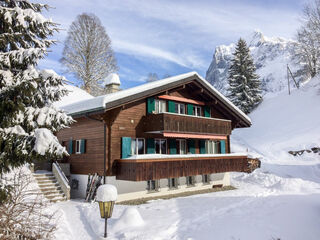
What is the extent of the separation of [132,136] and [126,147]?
38.2 inches

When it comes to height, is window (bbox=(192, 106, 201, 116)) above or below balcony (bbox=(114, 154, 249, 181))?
above

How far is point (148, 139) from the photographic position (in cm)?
1689

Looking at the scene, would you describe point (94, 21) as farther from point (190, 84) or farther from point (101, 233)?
point (101, 233)

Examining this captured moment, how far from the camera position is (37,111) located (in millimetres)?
7766

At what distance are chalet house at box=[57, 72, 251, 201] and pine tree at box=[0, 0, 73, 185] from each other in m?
5.67

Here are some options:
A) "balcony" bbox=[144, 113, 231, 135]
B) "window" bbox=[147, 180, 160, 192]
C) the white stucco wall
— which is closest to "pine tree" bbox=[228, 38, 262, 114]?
"balcony" bbox=[144, 113, 231, 135]

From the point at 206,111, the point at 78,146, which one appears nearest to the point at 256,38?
the point at 206,111

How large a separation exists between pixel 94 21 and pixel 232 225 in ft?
96.4

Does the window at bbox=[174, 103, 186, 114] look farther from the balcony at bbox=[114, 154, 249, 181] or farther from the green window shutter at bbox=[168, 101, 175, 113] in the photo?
the balcony at bbox=[114, 154, 249, 181]

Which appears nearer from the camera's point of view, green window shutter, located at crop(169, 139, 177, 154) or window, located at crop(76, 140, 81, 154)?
window, located at crop(76, 140, 81, 154)

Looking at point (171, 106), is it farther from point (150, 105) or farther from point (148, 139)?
point (148, 139)

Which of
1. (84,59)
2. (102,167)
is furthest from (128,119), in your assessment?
(84,59)

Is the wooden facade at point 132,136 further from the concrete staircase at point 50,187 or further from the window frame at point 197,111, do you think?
the window frame at point 197,111

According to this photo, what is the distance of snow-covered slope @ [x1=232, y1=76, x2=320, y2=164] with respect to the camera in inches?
1147
